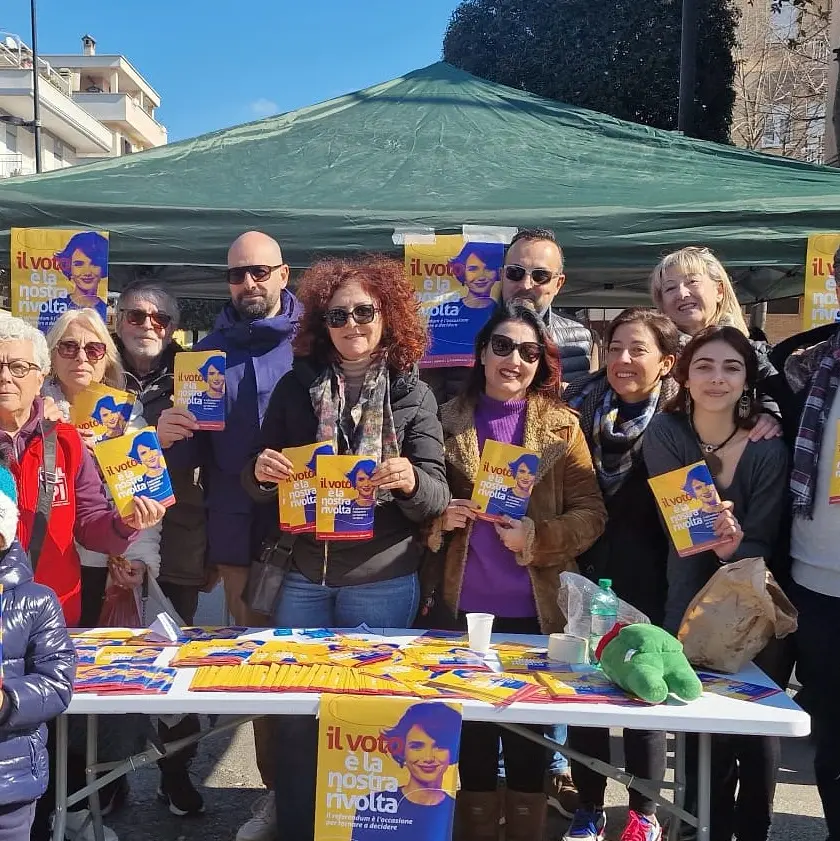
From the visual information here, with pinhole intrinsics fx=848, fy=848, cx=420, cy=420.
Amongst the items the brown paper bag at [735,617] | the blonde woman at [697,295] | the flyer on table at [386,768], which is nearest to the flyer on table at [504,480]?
the brown paper bag at [735,617]

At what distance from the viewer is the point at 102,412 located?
2865 millimetres

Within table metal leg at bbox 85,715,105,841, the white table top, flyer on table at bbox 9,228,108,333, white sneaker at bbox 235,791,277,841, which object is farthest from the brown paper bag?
flyer on table at bbox 9,228,108,333

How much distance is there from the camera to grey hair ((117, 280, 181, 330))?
10.9 ft

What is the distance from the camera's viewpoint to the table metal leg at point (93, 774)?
2541 millimetres

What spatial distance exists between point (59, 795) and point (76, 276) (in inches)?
83.7

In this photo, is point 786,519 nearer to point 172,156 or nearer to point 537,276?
point 537,276

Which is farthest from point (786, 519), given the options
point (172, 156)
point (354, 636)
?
point (172, 156)

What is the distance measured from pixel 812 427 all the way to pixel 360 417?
1378 millimetres

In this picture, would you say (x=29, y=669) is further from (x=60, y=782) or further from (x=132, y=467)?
(x=132, y=467)

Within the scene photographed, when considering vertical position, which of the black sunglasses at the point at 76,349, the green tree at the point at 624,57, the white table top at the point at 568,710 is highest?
the green tree at the point at 624,57

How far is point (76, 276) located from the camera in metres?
3.61

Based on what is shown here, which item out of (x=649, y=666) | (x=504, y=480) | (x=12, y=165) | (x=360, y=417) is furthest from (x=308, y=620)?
(x=12, y=165)

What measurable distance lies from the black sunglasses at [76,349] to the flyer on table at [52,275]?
615 mm

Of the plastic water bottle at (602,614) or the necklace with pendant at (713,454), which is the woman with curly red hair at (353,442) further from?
the necklace with pendant at (713,454)
